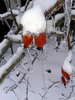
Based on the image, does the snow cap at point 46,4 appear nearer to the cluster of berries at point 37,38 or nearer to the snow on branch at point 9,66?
the cluster of berries at point 37,38

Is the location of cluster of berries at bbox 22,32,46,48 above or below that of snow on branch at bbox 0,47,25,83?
above

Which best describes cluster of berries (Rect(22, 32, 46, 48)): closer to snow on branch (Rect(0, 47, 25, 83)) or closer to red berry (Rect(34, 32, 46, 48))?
red berry (Rect(34, 32, 46, 48))

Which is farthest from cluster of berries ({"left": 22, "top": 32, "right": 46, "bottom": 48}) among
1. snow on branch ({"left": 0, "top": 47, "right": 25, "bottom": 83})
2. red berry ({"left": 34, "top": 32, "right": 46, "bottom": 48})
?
snow on branch ({"left": 0, "top": 47, "right": 25, "bottom": 83})

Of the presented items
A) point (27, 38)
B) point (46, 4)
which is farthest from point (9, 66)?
point (46, 4)

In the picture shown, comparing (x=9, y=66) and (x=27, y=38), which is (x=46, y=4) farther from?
(x=9, y=66)

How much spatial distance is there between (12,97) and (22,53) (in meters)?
1.12

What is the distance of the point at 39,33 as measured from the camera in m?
0.34

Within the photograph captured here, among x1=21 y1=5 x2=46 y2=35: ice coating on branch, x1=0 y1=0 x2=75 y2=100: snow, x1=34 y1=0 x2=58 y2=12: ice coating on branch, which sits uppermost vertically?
x1=34 y1=0 x2=58 y2=12: ice coating on branch

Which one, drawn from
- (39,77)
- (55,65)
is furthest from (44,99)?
(55,65)

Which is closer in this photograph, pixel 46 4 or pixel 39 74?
pixel 46 4

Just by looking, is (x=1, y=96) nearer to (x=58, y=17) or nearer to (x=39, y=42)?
(x=58, y=17)

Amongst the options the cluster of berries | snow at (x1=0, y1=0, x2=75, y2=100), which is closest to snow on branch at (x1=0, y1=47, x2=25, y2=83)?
snow at (x1=0, y1=0, x2=75, y2=100)

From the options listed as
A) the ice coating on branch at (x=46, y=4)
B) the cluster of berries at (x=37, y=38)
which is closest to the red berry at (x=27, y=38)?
the cluster of berries at (x=37, y=38)

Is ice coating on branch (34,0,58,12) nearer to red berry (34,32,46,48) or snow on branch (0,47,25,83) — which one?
red berry (34,32,46,48)
